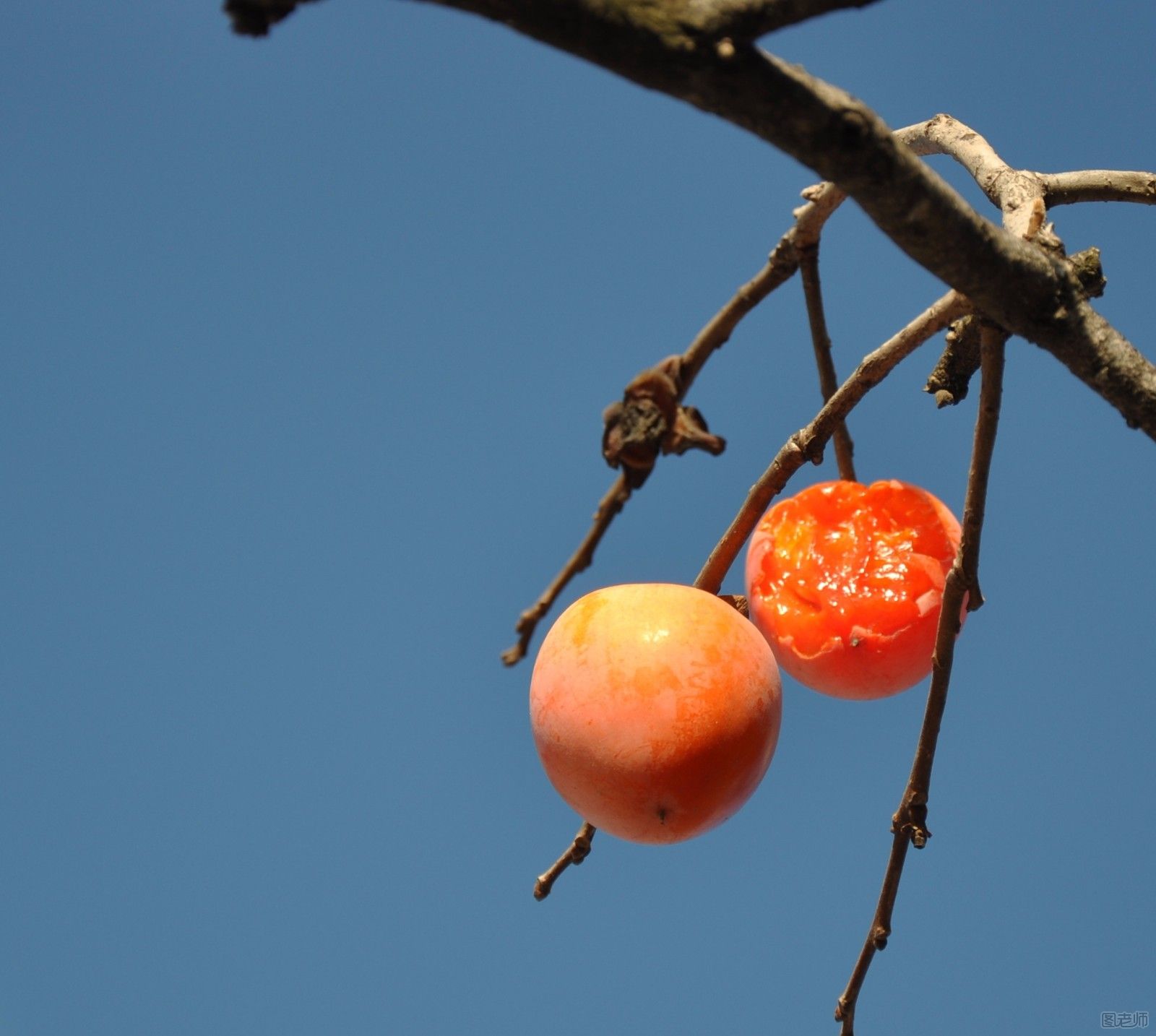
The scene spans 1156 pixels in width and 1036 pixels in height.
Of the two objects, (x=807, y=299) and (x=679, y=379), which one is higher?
(x=807, y=299)

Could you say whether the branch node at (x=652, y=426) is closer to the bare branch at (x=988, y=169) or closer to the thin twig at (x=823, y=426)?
the thin twig at (x=823, y=426)

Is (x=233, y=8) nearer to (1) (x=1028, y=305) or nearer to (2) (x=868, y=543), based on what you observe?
(1) (x=1028, y=305)

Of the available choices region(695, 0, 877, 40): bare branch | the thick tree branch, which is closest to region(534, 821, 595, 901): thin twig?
the thick tree branch

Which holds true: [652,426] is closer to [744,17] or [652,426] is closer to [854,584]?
[744,17]

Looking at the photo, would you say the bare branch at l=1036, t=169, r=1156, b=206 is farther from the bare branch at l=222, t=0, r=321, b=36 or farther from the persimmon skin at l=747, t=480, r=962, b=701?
the bare branch at l=222, t=0, r=321, b=36

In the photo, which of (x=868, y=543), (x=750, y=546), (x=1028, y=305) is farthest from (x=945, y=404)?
(x=1028, y=305)

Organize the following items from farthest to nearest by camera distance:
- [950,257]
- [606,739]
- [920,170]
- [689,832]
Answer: [689,832] → [606,739] → [950,257] → [920,170]

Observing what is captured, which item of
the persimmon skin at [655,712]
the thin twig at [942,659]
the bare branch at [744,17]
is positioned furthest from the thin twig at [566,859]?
the bare branch at [744,17]

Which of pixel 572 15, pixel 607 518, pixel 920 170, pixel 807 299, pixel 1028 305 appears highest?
pixel 807 299
